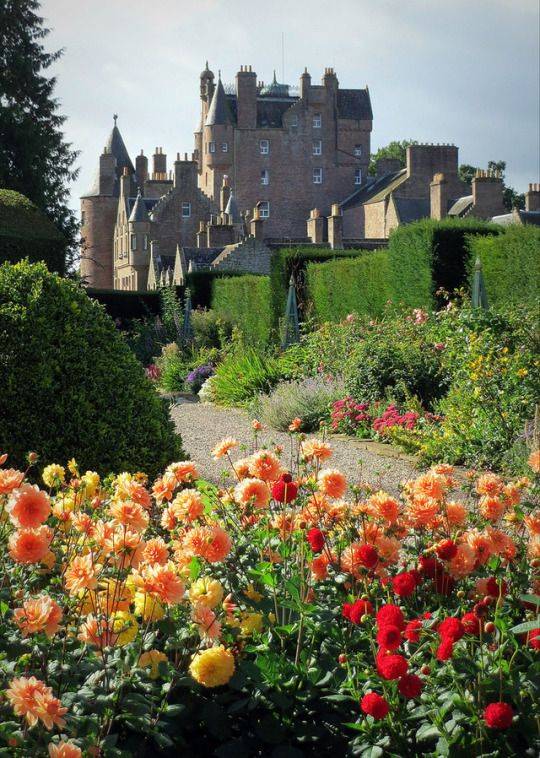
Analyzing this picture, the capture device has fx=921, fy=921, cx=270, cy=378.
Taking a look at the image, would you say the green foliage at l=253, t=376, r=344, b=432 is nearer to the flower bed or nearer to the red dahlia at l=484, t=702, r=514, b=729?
the flower bed

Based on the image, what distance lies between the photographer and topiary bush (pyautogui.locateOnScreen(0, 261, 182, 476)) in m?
5.21

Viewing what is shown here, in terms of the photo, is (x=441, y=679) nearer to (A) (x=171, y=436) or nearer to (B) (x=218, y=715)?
(B) (x=218, y=715)

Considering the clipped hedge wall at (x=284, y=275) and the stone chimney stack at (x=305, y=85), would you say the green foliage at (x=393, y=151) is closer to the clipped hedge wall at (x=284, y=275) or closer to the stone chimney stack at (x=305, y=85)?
the stone chimney stack at (x=305, y=85)

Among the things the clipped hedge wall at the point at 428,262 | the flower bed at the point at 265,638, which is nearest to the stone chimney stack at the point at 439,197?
the clipped hedge wall at the point at 428,262

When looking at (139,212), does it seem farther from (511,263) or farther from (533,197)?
(511,263)

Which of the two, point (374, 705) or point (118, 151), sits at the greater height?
point (118, 151)

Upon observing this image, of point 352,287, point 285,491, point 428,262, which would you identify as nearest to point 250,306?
point 352,287

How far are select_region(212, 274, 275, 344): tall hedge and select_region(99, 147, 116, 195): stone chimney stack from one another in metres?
38.0

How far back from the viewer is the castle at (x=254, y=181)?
167 feet

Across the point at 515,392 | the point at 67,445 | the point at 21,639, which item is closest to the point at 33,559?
the point at 21,639

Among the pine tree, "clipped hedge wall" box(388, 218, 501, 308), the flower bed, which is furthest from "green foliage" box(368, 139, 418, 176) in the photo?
the flower bed

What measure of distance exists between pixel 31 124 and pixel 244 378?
56.9 ft

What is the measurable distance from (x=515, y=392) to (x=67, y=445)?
424 cm

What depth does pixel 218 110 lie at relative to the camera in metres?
60.9
